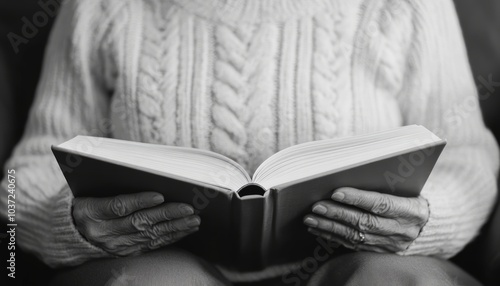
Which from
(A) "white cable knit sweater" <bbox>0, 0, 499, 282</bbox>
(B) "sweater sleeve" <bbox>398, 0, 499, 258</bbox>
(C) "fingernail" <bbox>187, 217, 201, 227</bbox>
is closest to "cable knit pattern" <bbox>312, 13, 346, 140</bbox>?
(A) "white cable knit sweater" <bbox>0, 0, 499, 282</bbox>

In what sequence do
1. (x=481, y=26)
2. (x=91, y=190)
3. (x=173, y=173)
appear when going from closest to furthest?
1. (x=173, y=173)
2. (x=91, y=190)
3. (x=481, y=26)

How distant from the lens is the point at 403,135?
793 mm

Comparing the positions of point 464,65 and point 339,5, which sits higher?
point 339,5

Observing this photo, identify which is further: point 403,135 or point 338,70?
point 338,70

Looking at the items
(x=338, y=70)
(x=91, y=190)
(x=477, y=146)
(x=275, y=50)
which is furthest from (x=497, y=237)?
(x=91, y=190)

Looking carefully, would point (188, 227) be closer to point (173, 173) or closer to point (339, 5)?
point (173, 173)

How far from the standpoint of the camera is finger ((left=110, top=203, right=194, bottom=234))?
31.1 inches

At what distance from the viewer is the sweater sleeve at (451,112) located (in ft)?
3.21

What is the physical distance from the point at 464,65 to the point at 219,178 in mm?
561

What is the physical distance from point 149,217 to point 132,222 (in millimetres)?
31

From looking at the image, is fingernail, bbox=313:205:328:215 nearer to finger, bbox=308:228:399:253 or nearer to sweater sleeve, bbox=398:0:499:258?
finger, bbox=308:228:399:253

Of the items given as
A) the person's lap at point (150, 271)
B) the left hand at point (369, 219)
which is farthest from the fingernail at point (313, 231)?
the person's lap at point (150, 271)

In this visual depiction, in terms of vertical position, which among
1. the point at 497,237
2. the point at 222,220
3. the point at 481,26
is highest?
the point at 481,26

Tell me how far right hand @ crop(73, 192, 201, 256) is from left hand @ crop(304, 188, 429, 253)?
0.19 m
